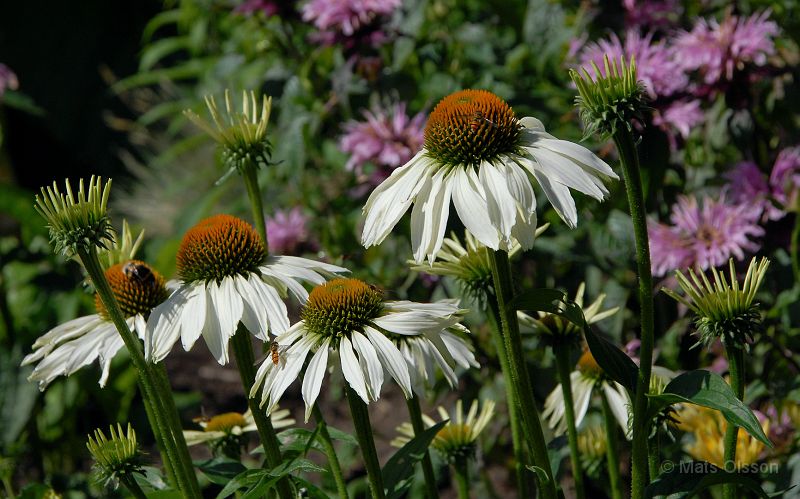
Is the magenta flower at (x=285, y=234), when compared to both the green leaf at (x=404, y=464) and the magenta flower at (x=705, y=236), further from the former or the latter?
the green leaf at (x=404, y=464)

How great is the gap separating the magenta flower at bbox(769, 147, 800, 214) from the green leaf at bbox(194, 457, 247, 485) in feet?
3.37

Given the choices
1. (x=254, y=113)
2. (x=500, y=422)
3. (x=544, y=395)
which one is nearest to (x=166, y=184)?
(x=500, y=422)

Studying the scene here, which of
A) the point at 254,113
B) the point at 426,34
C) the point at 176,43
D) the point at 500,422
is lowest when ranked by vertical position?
the point at 500,422

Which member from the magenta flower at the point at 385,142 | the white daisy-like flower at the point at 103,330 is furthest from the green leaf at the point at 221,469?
the magenta flower at the point at 385,142

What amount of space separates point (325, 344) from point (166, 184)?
4.53 m

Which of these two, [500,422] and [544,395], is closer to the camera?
[544,395]

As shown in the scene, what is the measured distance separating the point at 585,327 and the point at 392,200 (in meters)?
0.22

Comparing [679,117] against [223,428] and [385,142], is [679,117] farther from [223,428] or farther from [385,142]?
[223,428]

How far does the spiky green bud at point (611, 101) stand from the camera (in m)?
0.81

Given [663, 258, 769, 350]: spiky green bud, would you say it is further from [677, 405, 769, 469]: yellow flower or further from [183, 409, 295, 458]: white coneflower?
[183, 409, 295, 458]: white coneflower

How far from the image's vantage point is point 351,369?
858 millimetres

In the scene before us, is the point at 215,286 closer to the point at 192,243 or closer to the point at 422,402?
the point at 192,243

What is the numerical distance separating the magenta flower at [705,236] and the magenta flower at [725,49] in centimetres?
23

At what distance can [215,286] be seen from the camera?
3.20 ft
